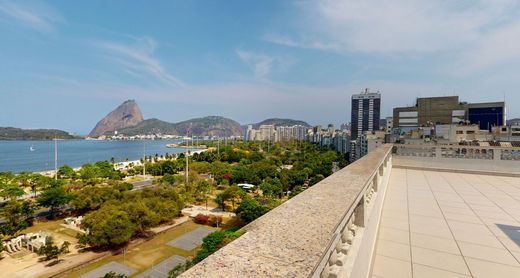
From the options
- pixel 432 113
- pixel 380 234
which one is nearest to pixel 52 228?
pixel 380 234

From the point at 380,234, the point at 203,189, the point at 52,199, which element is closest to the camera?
the point at 380,234

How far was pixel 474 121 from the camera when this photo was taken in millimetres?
48219

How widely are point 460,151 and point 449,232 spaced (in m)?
5.87

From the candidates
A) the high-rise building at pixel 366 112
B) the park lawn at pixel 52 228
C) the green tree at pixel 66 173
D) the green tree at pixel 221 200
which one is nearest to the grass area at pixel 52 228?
the park lawn at pixel 52 228

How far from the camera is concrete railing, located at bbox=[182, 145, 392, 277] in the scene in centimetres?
98

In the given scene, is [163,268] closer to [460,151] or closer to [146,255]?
[146,255]

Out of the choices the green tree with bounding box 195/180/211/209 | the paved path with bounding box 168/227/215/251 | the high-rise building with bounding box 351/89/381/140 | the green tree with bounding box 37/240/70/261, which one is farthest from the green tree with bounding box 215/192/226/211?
the high-rise building with bounding box 351/89/381/140

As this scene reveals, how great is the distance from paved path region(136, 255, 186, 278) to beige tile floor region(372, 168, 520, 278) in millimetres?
10498

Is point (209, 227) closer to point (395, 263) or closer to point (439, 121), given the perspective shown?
point (395, 263)

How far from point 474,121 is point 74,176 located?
68.1 m

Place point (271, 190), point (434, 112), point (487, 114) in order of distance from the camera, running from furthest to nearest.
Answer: point (487, 114), point (434, 112), point (271, 190)

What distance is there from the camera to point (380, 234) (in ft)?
10.2

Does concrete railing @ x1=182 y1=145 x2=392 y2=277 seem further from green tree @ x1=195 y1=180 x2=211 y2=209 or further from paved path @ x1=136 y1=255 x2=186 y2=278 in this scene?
green tree @ x1=195 y1=180 x2=211 y2=209

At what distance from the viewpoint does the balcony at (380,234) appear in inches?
42.3
